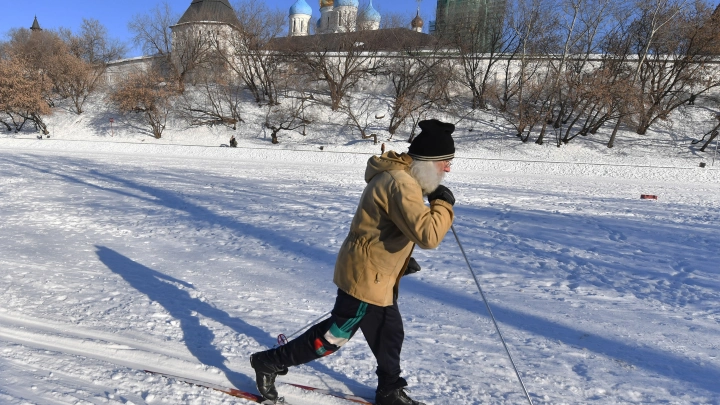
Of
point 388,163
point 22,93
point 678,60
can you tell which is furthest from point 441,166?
point 22,93

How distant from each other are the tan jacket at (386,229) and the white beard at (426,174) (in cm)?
4

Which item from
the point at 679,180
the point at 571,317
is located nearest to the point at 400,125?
the point at 679,180

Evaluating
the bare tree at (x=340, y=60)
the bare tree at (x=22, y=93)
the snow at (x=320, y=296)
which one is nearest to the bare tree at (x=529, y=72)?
the bare tree at (x=340, y=60)

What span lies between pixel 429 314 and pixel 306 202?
5.67 m

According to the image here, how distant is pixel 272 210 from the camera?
8.38 m

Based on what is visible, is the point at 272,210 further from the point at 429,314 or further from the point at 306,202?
the point at 429,314

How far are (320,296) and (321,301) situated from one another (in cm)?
13

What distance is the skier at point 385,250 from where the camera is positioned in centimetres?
211

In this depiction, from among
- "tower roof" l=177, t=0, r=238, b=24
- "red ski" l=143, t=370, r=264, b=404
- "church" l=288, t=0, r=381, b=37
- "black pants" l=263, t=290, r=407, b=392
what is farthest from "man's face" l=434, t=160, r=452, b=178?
"church" l=288, t=0, r=381, b=37

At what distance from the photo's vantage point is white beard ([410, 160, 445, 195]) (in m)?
2.17

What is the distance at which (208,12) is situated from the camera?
134 feet

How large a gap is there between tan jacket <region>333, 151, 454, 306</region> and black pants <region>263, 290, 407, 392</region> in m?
0.10

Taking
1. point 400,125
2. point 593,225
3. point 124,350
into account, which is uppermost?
point 400,125

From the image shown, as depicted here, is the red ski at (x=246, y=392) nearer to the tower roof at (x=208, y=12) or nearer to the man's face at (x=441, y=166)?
the man's face at (x=441, y=166)
